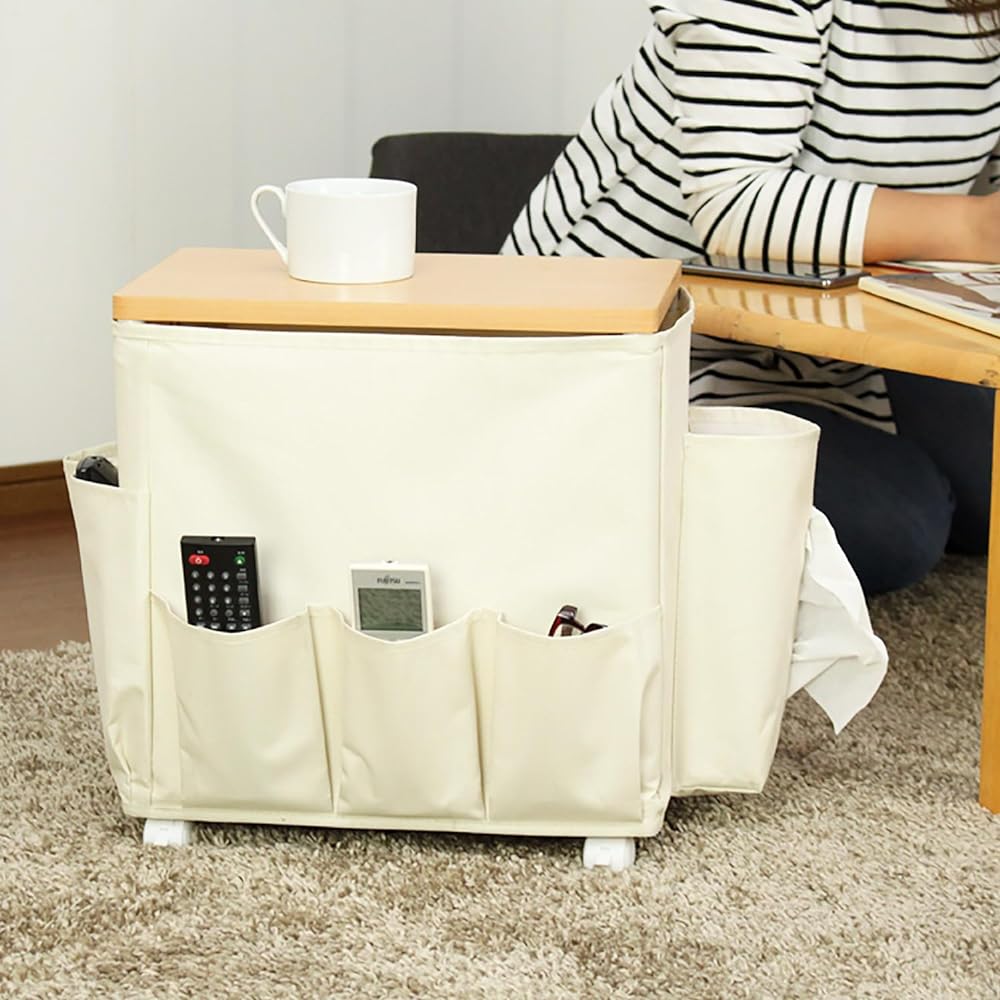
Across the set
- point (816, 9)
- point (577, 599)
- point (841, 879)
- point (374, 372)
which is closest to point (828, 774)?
→ point (841, 879)

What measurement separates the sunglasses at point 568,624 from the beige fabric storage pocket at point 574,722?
0.01 metres

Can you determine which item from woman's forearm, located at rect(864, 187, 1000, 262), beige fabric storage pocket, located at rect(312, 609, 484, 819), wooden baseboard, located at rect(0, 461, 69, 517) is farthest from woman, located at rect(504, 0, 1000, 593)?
wooden baseboard, located at rect(0, 461, 69, 517)

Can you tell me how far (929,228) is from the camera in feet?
4.41

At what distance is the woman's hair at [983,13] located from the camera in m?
1.36

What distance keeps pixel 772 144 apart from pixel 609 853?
0.64 meters

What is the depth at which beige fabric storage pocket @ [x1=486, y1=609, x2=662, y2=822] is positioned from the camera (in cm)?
106

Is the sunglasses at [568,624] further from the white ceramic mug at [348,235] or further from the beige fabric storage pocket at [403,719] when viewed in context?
the white ceramic mug at [348,235]

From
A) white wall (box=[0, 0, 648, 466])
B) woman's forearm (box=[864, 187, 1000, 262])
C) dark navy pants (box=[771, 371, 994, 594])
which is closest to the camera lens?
woman's forearm (box=[864, 187, 1000, 262])

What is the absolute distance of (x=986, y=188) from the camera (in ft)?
5.44

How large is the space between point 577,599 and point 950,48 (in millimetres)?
711

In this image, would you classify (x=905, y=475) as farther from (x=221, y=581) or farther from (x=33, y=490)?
(x=33, y=490)

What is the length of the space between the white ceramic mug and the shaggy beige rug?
0.41 metres

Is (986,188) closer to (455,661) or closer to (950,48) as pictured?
(950,48)

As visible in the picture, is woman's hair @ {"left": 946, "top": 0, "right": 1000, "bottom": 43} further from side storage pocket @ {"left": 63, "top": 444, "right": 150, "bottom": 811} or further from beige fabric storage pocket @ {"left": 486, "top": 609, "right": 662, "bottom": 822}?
Result: side storage pocket @ {"left": 63, "top": 444, "right": 150, "bottom": 811}
